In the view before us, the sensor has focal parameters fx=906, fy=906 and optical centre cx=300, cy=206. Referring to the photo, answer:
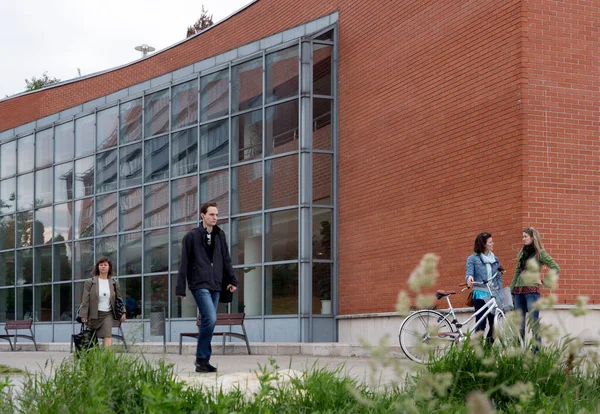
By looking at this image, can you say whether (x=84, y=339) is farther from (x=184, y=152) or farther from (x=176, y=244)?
(x=184, y=152)

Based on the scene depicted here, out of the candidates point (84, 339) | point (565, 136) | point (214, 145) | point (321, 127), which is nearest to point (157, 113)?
point (214, 145)

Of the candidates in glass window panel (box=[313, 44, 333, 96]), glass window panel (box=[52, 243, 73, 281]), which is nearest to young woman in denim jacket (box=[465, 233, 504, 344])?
glass window panel (box=[313, 44, 333, 96])

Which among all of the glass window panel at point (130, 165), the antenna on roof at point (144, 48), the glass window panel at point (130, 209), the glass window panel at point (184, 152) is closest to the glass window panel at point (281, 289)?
the glass window panel at point (184, 152)

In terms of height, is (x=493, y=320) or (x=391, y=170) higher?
(x=391, y=170)

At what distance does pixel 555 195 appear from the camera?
13.1 meters

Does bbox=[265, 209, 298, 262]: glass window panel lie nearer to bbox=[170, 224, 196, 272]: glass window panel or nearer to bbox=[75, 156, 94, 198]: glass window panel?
bbox=[170, 224, 196, 272]: glass window panel

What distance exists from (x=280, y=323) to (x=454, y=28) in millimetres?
6852

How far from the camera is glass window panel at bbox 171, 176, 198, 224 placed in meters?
20.9

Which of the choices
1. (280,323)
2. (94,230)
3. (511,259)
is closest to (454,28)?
(511,259)

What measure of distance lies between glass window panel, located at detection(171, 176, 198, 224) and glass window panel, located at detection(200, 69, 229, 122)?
154 cm

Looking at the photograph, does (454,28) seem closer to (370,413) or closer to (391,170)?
(391,170)

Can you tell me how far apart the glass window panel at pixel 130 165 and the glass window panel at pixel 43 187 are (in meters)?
3.88

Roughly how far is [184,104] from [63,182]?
6044 millimetres

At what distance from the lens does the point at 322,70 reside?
18.4 metres
